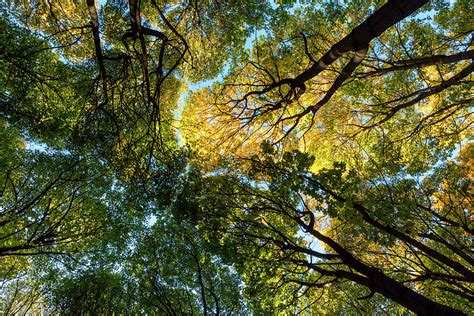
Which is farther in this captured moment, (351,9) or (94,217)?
(94,217)

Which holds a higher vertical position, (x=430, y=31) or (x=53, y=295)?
(x=430, y=31)

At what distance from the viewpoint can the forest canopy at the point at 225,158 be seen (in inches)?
218

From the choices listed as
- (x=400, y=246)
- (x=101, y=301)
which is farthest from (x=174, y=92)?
(x=400, y=246)

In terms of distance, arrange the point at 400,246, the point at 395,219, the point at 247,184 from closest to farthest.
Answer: the point at 395,219 < the point at 247,184 < the point at 400,246

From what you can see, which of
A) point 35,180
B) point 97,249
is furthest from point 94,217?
point 35,180

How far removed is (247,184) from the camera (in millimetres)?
6461

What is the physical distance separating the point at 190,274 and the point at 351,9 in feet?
29.0

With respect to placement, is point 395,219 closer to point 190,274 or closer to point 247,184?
point 247,184

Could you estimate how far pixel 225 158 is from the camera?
25.4 ft

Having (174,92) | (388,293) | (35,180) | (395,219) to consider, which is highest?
(174,92)

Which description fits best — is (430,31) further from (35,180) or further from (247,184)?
(35,180)

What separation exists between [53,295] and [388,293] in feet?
37.3

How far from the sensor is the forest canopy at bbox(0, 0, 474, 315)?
18.1 ft

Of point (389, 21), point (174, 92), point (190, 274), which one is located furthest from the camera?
point (174, 92)
